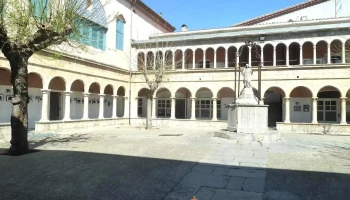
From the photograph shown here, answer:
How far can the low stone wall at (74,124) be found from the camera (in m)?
15.3

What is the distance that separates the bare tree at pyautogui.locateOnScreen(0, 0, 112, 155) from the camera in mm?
7609

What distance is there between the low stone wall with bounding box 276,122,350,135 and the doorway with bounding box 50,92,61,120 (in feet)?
54.1

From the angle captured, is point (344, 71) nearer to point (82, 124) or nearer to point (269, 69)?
point (269, 69)

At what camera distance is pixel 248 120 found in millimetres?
12516

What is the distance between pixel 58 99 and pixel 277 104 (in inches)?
757

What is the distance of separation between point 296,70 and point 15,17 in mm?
18815

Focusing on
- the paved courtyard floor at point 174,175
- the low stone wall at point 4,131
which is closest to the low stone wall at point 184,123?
the low stone wall at point 4,131

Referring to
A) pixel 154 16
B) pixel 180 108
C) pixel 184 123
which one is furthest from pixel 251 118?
pixel 154 16

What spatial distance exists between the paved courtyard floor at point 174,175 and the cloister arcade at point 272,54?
1338cm

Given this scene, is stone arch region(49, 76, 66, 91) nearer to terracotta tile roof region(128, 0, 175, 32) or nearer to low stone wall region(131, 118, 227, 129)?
low stone wall region(131, 118, 227, 129)

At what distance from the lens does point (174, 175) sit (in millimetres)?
6188

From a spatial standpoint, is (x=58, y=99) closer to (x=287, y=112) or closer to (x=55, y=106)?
(x=55, y=106)

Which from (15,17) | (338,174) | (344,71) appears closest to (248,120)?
(338,174)

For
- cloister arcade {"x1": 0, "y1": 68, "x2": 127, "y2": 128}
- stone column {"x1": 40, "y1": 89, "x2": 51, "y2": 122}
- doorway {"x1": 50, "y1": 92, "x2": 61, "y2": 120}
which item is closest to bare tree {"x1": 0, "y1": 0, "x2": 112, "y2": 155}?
cloister arcade {"x1": 0, "y1": 68, "x2": 127, "y2": 128}
